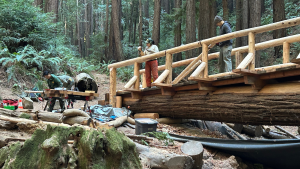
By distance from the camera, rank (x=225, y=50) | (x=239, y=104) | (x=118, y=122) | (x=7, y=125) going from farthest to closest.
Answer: (x=225, y=50), (x=118, y=122), (x=239, y=104), (x=7, y=125)

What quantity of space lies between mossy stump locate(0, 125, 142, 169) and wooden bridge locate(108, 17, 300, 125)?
3.11 metres

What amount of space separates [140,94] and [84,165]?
5718 millimetres

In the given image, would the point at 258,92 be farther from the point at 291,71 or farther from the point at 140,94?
the point at 140,94

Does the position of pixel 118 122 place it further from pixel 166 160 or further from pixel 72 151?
pixel 72 151

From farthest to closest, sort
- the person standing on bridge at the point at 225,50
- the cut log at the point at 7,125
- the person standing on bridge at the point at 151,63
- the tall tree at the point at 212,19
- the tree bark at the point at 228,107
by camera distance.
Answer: the tall tree at the point at 212,19 < the person standing on bridge at the point at 151,63 < the person standing on bridge at the point at 225,50 < the tree bark at the point at 228,107 < the cut log at the point at 7,125

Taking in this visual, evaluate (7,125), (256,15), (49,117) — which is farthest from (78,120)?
(256,15)

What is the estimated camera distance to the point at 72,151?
3467mm

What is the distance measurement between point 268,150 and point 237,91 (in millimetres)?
1635

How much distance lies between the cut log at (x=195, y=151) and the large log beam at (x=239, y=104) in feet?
5.25

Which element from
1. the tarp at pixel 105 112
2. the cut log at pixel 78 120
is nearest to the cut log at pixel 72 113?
the cut log at pixel 78 120

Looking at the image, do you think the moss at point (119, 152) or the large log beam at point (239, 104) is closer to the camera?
the moss at point (119, 152)

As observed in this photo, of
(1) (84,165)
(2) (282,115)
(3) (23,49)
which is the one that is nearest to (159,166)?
(1) (84,165)

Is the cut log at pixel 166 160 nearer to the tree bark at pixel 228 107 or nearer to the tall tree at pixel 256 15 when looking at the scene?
Result: the tree bark at pixel 228 107

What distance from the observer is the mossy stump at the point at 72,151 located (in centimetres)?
323
